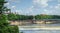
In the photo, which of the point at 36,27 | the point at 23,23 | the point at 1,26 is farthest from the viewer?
the point at 36,27

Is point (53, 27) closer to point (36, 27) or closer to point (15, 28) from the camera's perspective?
point (36, 27)

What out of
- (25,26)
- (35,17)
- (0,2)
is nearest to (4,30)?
(0,2)

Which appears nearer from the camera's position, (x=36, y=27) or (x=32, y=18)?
(x=32, y=18)

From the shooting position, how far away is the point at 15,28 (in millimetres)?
10453

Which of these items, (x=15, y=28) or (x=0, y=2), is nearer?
(x=15, y=28)

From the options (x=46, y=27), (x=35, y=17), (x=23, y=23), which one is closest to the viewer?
(x=35, y=17)

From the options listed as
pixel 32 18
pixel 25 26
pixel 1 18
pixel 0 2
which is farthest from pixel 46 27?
pixel 1 18

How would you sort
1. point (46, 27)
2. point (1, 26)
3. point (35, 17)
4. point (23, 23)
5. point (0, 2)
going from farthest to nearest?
1. point (46, 27)
2. point (23, 23)
3. point (35, 17)
4. point (0, 2)
5. point (1, 26)

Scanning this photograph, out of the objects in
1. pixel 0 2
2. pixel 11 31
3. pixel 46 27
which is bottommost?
pixel 46 27

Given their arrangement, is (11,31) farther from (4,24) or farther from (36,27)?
(36,27)

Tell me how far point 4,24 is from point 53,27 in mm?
13120

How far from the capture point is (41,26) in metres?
22.8

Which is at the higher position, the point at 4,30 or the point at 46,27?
the point at 4,30

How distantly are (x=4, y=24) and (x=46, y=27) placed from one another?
43.7ft
